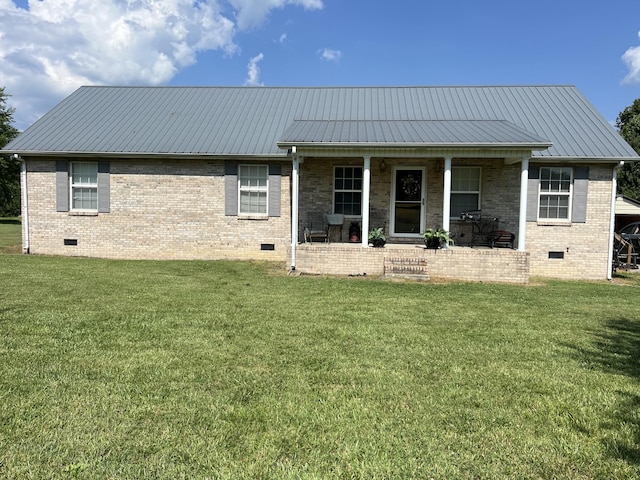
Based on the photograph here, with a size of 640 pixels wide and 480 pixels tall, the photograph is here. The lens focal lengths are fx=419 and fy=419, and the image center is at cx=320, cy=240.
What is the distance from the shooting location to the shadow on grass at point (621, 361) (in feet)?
8.93

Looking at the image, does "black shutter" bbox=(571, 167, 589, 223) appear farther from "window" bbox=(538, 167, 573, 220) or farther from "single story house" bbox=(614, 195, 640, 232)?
"single story house" bbox=(614, 195, 640, 232)

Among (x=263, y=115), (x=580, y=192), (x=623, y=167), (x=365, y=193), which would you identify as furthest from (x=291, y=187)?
(x=623, y=167)

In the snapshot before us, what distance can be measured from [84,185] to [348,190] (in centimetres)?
792

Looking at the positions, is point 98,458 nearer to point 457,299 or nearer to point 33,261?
point 457,299

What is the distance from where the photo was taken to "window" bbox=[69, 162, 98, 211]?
1253cm

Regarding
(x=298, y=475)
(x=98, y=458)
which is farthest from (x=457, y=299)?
(x=98, y=458)

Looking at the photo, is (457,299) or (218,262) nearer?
(457,299)

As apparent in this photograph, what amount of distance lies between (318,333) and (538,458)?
9.47ft

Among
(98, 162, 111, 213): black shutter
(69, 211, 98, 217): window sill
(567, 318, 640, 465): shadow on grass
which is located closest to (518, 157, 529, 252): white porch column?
(567, 318, 640, 465): shadow on grass

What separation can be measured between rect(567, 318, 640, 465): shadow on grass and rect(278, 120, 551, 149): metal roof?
4.86m

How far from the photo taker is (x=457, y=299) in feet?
24.4

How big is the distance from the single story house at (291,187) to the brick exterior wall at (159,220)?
0.03m

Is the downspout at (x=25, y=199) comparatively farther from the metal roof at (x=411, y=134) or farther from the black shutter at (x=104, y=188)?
the metal roof at (x=411, y=134)

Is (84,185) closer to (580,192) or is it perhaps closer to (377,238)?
(377,238)
